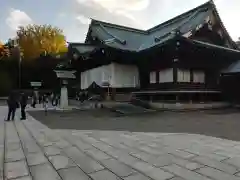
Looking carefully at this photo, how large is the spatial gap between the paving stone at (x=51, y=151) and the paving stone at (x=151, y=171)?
219 centimetres

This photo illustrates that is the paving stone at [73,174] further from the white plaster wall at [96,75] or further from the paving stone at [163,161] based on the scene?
the white plaster wall at [96,75]

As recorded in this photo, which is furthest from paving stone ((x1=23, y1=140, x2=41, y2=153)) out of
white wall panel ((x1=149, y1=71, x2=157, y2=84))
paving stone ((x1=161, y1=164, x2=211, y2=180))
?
white wall panel ((x1=149, y1=71, x2=157, y2=84))

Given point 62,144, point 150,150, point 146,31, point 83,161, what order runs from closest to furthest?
point 83,161 → point 150,150 → point 62,144 → point 146,31

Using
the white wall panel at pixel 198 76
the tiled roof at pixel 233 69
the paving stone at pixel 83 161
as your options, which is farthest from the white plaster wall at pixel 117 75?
the paving stone at pixel 83 161

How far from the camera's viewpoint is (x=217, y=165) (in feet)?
16.7

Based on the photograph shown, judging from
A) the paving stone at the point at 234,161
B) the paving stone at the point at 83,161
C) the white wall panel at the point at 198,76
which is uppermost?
the white wall panel at the point at 198,76

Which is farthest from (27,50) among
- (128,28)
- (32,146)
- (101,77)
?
(32,146)

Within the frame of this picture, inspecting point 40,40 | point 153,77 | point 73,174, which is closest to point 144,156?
point 73,174

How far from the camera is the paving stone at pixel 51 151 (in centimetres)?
600

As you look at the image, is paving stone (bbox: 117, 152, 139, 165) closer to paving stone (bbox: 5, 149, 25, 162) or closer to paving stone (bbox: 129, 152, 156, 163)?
paving stone (bbox: 129, 152, 156, 163)

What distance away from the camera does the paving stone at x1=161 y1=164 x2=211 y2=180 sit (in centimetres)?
441

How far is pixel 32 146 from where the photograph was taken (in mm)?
6793

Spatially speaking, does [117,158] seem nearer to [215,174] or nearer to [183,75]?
[215,174]

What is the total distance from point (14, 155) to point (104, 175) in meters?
2.66
